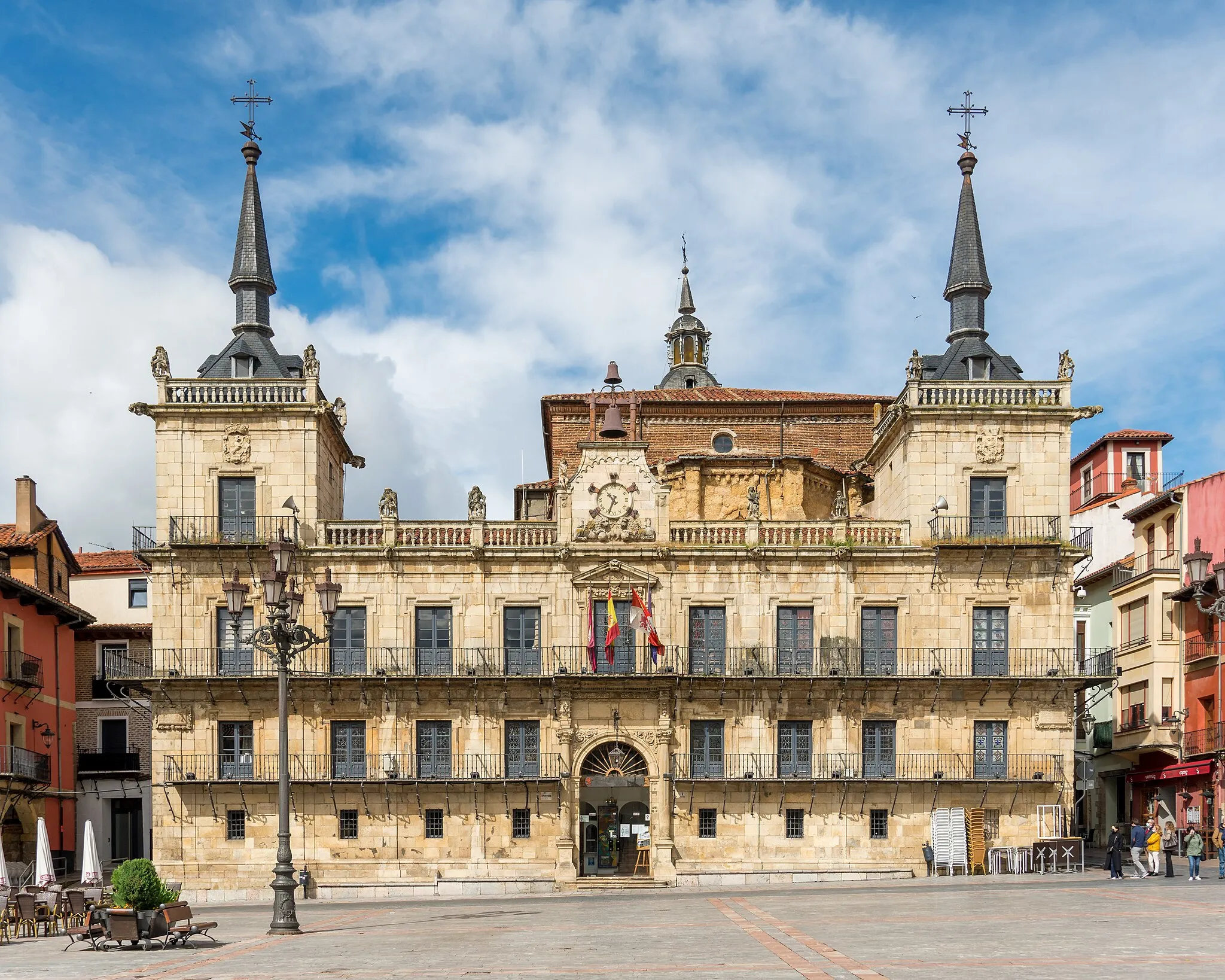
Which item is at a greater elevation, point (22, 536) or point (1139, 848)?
point (22, 536)

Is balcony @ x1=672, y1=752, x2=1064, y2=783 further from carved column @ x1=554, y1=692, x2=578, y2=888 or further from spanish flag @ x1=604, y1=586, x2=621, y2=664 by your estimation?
spanish flag @ x1=604, y1=586, x2=621, y2=664

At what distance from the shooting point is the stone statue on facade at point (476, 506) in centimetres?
4500

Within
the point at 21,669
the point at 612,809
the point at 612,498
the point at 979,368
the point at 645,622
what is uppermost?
the point at 979,368

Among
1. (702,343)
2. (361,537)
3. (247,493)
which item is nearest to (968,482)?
(361,537)

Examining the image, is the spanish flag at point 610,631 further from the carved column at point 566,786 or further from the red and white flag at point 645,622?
the carved column at point 566,786

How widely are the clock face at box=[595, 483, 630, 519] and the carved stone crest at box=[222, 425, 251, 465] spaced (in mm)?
11322

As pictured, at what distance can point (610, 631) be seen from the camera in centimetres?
4375

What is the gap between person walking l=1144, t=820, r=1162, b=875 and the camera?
3788cm

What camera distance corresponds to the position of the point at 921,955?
2028cm

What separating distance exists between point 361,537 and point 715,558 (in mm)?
11366

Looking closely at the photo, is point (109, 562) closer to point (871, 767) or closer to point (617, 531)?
point (617, 531)

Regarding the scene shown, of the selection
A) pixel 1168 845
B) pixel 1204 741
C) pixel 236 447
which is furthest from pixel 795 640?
pixel 236 447

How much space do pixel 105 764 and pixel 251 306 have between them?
2003 centimetres

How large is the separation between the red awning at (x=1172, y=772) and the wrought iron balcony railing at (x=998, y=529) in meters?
11.4
